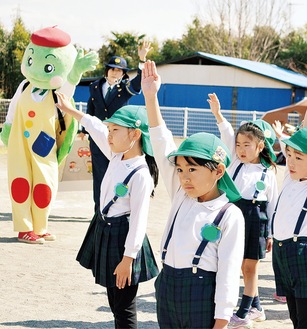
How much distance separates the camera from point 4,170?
526 inches

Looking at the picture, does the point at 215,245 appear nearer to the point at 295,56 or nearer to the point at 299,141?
the point at 299,141

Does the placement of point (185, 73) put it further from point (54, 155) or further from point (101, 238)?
point (101, 238)

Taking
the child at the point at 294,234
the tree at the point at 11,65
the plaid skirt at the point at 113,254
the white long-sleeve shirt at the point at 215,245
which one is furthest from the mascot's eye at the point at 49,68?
the tree at the point at 11,65

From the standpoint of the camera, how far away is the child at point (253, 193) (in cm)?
489

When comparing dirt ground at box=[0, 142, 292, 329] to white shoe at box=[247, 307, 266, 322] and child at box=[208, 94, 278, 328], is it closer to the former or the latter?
white shoe at box=[247, 307, 266, 322]

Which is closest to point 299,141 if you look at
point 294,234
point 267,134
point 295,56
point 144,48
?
point 294,234

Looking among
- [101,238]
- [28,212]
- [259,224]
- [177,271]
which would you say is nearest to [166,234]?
[177,271]

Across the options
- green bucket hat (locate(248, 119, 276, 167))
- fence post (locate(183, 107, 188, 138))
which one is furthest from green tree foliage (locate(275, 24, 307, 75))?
green bucket hat (locate(248, 119, 276, 167))

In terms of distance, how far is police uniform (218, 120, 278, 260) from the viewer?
4914mm

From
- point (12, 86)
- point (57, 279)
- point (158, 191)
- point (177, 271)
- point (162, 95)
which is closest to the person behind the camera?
point (177, 271)

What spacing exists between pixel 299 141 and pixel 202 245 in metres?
1.04

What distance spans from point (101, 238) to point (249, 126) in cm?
146

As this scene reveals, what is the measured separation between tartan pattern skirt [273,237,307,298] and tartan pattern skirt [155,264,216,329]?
969 millimetres

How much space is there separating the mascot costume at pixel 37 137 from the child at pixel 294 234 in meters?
3.59
